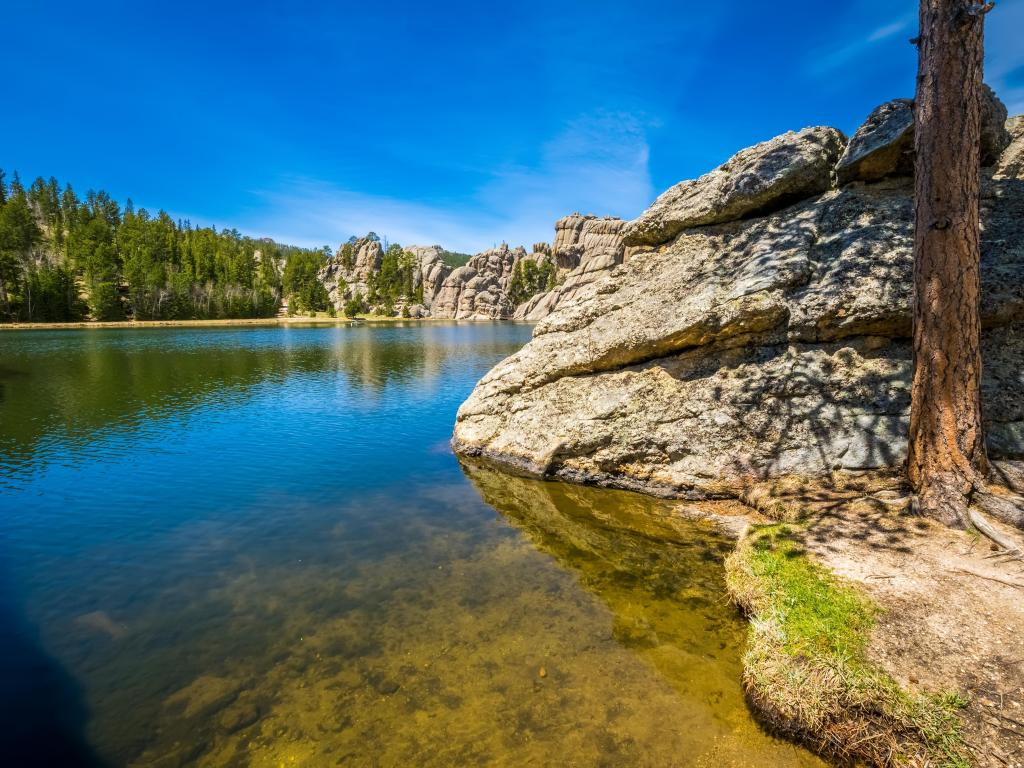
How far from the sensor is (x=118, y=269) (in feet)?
457

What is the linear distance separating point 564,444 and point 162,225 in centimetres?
20405

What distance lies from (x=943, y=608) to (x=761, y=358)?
8364mm

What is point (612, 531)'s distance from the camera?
12914mm

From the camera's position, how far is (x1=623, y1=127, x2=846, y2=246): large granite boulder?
16.2 m

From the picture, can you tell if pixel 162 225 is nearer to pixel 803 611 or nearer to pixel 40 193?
pixel 40 193

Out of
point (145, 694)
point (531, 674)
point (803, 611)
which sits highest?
point (803, 611)

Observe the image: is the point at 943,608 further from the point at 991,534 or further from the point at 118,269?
the point at 118,269

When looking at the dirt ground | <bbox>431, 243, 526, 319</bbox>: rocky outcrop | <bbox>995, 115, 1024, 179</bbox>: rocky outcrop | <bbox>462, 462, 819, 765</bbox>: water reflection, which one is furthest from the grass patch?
<bbox>431, 243, 526, 319</bbox>: rocky outcrop

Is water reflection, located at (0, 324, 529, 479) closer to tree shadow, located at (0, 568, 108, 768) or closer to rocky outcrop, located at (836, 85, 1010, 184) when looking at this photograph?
tree shadow, located at (0, 568, 108, 768)

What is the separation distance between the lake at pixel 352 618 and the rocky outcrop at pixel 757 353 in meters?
1.85

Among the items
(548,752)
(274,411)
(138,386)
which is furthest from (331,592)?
Result: (138,386)

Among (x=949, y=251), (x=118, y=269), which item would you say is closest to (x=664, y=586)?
(x=949, y=251)

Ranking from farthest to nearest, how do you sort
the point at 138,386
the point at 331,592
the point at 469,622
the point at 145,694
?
1. the point at 138,386
2. the point at 331,592
3. the point at 469,622
4. the point at 145,694

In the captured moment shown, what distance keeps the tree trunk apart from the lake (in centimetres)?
484
